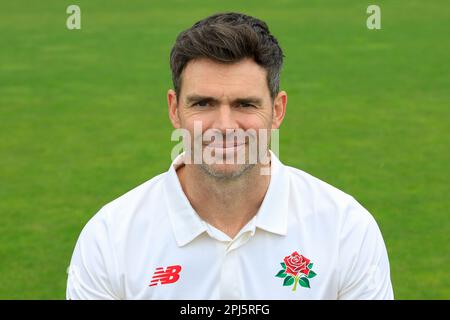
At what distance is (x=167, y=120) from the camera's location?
10.6m

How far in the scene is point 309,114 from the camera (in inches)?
422

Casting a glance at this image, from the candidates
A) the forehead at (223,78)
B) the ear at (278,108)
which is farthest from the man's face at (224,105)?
the ear at (278,108)

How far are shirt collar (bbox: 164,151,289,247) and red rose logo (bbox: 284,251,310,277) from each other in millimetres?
95

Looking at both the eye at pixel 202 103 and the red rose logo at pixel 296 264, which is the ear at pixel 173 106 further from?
the red rose logo at pixel 296 264

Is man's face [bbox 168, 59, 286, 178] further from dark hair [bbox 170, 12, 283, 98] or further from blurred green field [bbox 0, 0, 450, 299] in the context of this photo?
blurred green field [bbox 0, 0, 450, 299]

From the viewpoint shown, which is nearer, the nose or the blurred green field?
the nose

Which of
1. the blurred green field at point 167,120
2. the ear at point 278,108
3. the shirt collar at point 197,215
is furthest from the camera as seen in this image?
the blurred green field at point 167,120

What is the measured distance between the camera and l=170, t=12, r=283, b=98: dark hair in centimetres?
323

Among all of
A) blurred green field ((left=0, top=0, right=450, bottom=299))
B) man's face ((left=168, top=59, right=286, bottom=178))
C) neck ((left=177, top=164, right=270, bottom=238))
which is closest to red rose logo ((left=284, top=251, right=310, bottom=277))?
neck ((left=177, top=164, right=270, bottom=238))

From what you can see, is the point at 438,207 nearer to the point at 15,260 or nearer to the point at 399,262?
the point at 399,262

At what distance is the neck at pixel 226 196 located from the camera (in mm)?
3359

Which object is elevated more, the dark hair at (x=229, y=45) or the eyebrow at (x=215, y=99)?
the dark hair at (x=229, y=45)
